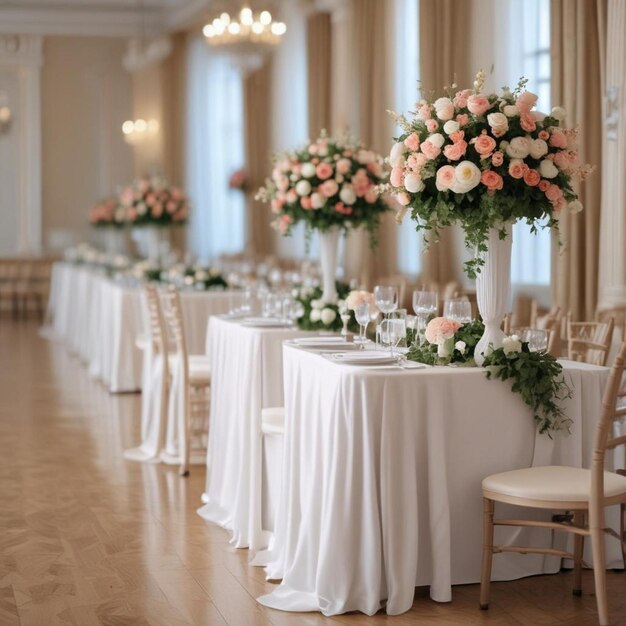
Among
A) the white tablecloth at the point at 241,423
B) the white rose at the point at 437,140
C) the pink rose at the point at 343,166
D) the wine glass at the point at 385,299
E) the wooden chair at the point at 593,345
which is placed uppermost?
the pink rose at the point at 343,166

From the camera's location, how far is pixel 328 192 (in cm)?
644

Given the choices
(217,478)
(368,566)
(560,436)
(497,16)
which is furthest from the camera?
(497,16)

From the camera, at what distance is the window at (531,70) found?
937cm

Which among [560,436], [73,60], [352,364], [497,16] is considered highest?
[73,60]

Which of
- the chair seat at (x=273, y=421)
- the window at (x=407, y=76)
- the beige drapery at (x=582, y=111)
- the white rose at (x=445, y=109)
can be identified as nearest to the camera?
the white rose at (x=445, y=109)

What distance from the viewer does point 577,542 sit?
14.3 ft

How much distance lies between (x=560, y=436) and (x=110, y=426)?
4.99 m

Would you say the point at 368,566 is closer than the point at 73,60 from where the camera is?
Yes

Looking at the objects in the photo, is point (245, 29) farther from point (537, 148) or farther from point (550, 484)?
point (550, 484)

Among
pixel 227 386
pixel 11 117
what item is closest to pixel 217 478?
pixel 227 386

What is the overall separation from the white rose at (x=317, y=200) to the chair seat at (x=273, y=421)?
147cm

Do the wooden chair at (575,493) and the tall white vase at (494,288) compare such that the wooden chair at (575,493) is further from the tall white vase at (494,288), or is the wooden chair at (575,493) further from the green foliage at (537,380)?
the tall white vase at (494,288)

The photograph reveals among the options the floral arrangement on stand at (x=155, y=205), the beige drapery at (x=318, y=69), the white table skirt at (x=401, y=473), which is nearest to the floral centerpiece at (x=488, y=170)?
the white table skirt at (x=401, y=473)

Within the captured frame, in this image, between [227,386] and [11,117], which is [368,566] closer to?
[227,386]
